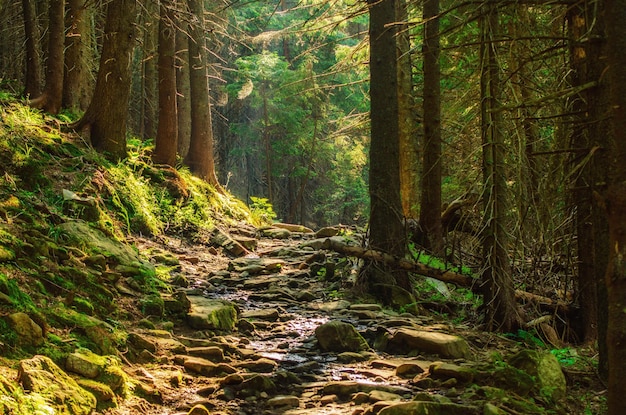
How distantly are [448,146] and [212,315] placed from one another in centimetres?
634

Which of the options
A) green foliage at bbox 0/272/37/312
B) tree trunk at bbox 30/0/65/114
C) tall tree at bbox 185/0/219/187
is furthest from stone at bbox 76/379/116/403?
tall tree at bbox 185/0/219/187

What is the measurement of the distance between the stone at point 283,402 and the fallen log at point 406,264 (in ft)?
11.8

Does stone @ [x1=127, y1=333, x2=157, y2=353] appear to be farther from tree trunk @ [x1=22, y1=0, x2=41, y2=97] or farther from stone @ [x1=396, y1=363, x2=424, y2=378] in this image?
tree trunk @ [x1=22, y1=0, x2=41, y2=97]

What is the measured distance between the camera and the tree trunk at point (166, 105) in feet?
41.8

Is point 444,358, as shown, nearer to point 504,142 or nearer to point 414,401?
point 414,401

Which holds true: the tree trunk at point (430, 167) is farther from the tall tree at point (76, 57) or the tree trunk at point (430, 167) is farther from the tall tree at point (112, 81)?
the tall tree at point (76, 57)

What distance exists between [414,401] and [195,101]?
13.1 m

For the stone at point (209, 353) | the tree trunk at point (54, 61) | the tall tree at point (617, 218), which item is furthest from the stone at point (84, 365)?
the tree trunk at point (54, 61)

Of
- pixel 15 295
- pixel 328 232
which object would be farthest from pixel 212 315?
pixel 328 232

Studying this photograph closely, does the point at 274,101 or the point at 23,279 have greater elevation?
the point at 274,101

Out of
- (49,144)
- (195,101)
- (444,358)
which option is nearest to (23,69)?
(195,101)

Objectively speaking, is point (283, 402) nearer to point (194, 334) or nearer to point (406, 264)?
point (194, 334)

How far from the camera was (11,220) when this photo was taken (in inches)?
216

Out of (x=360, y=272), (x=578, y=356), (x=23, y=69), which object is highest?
(x=23, y=69)
